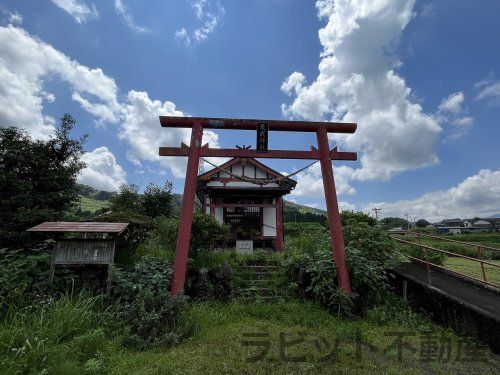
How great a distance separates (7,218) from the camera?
8.52 meters

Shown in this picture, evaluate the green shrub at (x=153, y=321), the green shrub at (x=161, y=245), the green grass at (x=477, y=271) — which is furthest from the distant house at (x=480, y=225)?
the green shrub at (x=153, y=321)

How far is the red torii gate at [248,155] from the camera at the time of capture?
260 inches

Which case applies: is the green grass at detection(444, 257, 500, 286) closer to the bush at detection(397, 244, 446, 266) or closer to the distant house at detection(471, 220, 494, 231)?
the bush at detection(397, 244, 446, 266)

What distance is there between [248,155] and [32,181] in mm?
7622

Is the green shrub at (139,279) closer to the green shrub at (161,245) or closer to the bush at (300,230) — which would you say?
the green shrub at (161,245)

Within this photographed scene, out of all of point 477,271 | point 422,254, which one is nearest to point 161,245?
point 422,254

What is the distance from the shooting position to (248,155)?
7.14 metres

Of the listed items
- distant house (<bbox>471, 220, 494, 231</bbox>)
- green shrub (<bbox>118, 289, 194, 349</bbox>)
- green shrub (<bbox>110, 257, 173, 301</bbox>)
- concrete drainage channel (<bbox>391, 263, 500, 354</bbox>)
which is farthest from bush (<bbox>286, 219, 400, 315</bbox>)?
distant house (<bbox>471, 220, 494, 231</bbox>)

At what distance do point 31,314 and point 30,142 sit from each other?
7331mm

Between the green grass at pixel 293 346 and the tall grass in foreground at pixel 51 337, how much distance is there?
485mm

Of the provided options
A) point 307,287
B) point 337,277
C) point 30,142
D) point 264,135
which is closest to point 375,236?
point 337,277

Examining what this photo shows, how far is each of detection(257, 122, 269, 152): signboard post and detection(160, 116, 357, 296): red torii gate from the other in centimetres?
9

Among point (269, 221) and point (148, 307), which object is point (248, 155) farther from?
point (269, 221)

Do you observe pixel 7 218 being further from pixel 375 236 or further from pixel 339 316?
pixel 375 236
